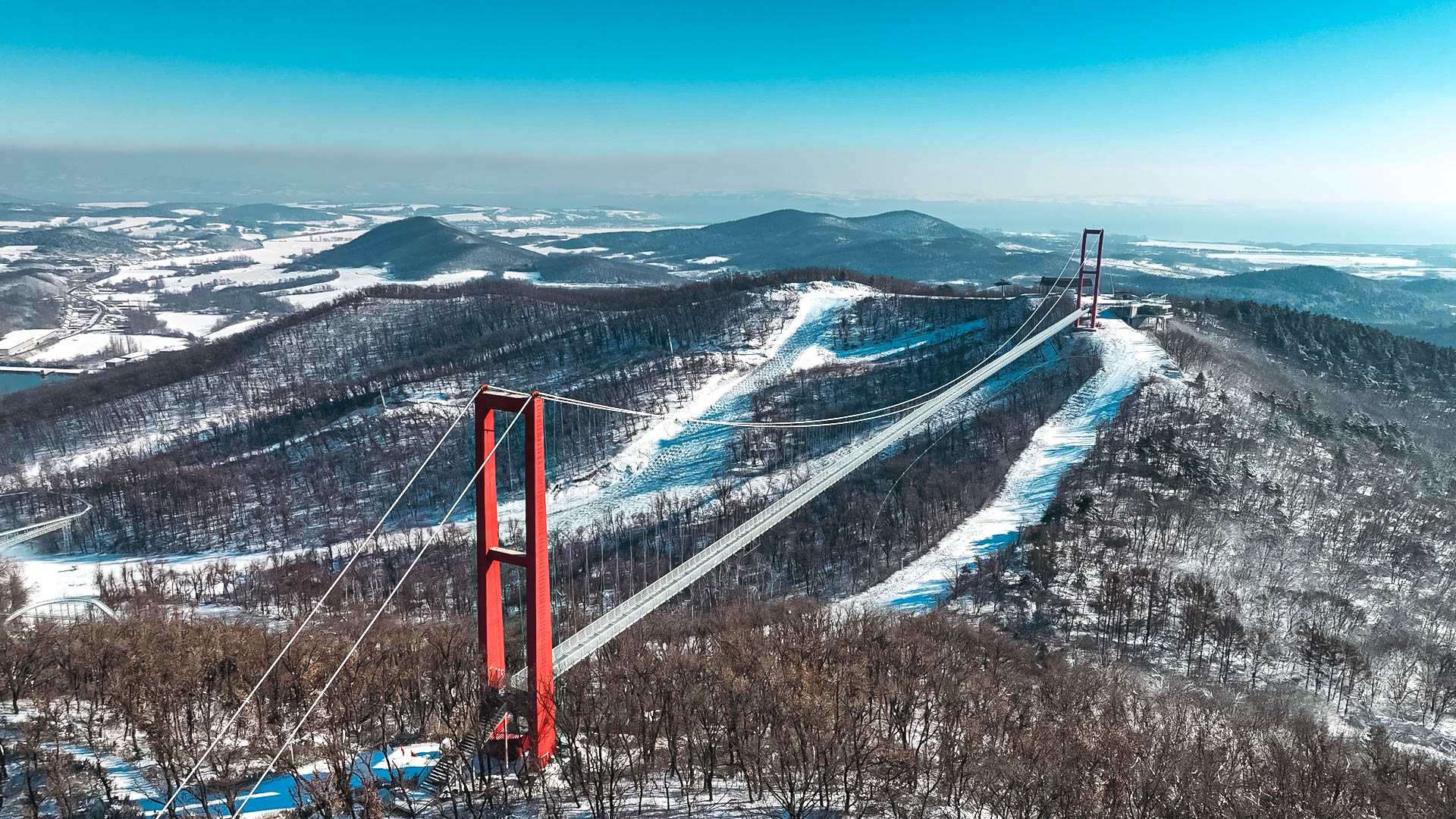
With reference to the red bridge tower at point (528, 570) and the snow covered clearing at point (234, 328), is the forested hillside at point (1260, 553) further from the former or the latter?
the snow covered clearing at point (234, 328)

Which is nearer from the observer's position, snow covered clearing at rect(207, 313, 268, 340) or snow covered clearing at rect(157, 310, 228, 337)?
snow covered clearing at rect(207, 313, 268, 340)

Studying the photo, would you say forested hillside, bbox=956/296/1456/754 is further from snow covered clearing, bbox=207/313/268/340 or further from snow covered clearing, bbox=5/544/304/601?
snow covered clearing, bbox=207/313/268/340

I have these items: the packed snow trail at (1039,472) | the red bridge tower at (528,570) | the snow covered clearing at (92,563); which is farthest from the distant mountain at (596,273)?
the red bridge tower at (528,570)

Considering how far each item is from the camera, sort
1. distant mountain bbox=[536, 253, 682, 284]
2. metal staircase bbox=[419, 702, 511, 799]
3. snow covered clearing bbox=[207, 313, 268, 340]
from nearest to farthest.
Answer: metal staircase bbox=[419, 702, 511, 799] → snow covered clearing bbox=[207, 313, 268, 340] → distant mountain bbox=[536, 253, 682, 284]

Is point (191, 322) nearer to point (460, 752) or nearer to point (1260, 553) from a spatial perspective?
point (460, 752)

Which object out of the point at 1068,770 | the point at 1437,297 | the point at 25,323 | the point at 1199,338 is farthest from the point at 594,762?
the point at 1437,297

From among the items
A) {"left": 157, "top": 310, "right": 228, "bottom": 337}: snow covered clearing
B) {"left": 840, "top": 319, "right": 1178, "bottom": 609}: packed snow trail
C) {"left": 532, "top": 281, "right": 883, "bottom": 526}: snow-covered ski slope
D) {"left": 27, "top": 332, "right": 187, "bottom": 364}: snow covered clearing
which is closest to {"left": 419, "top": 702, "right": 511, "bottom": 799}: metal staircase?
{"left": 840, "top": 319, "right": 1178, "bottom": 609}: packed snow trail

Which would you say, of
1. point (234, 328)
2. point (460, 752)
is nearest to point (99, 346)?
point (234, 328)

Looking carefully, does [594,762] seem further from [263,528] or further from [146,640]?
[263,528]

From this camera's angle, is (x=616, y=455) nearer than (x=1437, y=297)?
Yes
